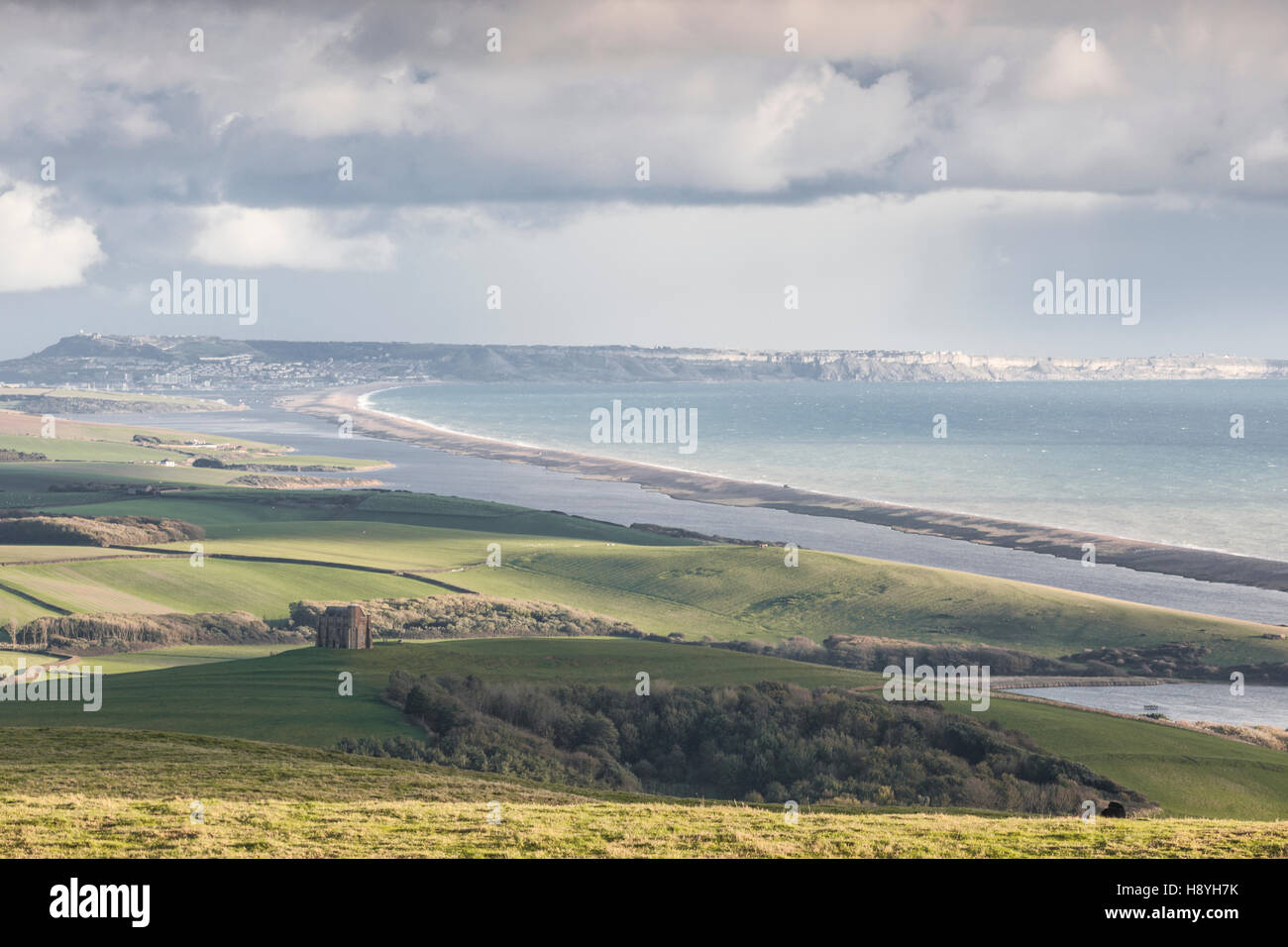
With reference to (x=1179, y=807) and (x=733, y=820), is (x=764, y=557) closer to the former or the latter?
(x=1179, y=807)

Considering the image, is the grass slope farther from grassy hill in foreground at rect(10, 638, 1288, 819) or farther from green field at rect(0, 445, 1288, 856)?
grassy hill in foreground at rect(10, 638, 1288, 819)

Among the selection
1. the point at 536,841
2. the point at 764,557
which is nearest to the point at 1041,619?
the point at 764,557

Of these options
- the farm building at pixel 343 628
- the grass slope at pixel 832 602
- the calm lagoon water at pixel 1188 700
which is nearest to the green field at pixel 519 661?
the grass slope at pixel 832 602

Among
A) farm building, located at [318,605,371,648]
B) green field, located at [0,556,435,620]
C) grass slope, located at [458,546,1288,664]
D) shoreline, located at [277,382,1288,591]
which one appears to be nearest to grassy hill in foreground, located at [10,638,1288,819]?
farm building, located at [318,605,371,648]

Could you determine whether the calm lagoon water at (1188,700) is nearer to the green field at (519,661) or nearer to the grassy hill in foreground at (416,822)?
the green field at (519,661)

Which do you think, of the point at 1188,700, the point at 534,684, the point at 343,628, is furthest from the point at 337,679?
the point at 1188,700
